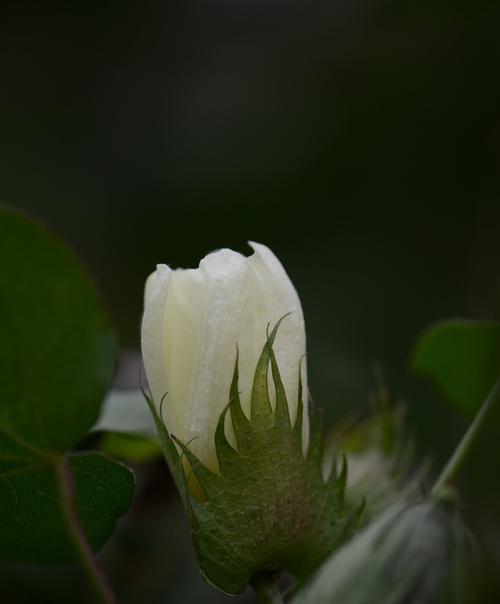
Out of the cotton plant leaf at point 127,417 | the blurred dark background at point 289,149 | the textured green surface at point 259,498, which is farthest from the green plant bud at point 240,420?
the blurred dark background at point 289,149

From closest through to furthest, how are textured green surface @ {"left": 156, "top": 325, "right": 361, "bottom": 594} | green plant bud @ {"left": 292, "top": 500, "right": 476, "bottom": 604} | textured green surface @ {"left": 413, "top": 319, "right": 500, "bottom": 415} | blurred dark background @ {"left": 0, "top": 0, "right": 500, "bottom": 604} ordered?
green plant bud @ {"left": 292, "top": 500, "right": 476, "bottom": 604} → textured green surface @ {"left": 156, "top": 325, "right": 361, "bottom": 594} → textured green surface @ {"left": 413, "top": 319, "right": 500, "bottom": 415} → blurred dark background @ {"left": 0, "top": 0, "right": 500, "bottom": 604}

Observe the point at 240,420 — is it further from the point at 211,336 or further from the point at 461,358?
the point at 461,358

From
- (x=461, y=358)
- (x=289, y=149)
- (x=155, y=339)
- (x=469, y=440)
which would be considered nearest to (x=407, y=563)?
(x=469, y=440)

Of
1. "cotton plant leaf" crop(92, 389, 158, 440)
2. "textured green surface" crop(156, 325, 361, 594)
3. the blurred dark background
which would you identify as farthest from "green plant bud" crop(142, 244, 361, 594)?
the blurred dark background

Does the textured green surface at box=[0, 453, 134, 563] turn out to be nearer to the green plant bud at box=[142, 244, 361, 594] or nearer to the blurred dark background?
the green plant bud at box=[142, 244, 361, 594]

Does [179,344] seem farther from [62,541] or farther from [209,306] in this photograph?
[62,541]

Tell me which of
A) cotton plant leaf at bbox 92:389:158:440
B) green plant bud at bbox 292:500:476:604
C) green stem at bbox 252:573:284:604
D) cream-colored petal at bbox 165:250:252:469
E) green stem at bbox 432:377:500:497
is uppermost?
cream-colored petal at bbox 165:250:252:469

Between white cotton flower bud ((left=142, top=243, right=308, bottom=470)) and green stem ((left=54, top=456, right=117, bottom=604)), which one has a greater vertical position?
white cotton flower bud ((left=142, top=243, right=308, bottom=470))
